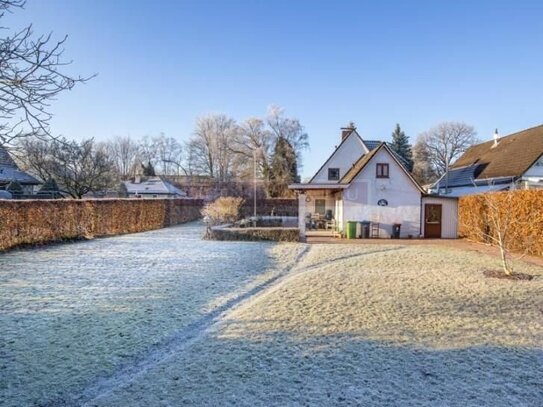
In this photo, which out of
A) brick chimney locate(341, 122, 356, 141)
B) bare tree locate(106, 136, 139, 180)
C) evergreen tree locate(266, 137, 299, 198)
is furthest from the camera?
bare tree locate(106, 136, 139, 180)

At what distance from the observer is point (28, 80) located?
3.54 metres

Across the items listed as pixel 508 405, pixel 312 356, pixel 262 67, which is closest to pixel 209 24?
pixel 262 67

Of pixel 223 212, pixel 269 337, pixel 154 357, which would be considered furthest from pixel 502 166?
pixel 154 357

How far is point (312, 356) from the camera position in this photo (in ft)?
15.6

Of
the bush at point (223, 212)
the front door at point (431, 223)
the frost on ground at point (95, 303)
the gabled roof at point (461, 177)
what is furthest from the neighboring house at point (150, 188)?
the front door at point (431, 223)

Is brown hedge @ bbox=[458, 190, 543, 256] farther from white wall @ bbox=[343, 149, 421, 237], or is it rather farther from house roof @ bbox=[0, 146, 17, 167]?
house roof @ bbox=[0, 146, 17, 167]

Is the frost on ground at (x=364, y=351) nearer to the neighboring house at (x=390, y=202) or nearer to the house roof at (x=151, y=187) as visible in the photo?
the neighboring house at (x=390, y=202)

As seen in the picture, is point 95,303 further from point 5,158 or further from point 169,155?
point 169,155

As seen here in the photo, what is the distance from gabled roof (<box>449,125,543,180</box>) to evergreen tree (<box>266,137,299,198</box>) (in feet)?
76.8

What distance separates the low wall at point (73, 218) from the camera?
14242 mm

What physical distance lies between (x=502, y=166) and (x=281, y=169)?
28875mm

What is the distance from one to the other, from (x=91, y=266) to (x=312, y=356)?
338 inches

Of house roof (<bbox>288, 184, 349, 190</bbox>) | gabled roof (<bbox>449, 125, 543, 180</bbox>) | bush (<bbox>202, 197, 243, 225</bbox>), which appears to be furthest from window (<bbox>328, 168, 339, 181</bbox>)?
gabled roof (<bbox>449, 125, 543, 180</bbox>)

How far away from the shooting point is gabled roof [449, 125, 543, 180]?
23.2m
